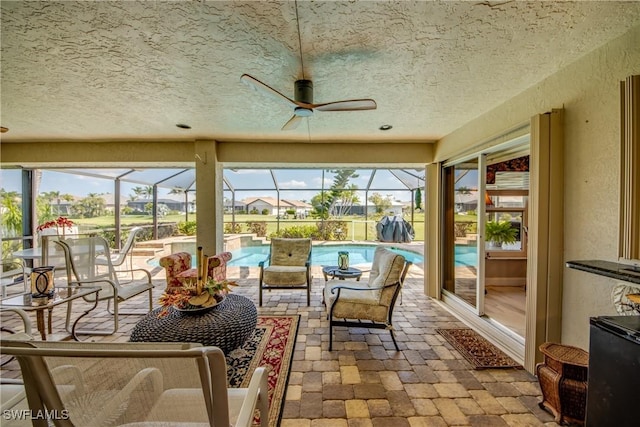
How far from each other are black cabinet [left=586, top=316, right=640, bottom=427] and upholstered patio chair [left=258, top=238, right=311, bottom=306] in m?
3.00

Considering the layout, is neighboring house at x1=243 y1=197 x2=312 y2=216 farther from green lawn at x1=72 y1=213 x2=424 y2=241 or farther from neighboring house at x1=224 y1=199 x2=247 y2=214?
green lawn at x1=72 y1=213 x2=424 y2=241

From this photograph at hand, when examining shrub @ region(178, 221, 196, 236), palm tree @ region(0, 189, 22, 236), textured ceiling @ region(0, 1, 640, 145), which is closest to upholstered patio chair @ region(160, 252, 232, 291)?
textured ceiling @ region(0, 1, 640, 145)

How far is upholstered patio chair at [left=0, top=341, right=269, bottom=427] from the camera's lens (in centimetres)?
83

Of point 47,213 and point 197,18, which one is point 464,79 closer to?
point 197,18

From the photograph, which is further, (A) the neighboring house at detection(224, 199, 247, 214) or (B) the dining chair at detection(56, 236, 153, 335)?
(A) the neighboring house at detection(224, 199, 247, 214)

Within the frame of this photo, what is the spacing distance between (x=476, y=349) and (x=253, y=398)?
8.05 feet

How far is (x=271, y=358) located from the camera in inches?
96.1

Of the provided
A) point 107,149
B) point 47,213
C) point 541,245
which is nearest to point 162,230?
point 47,213

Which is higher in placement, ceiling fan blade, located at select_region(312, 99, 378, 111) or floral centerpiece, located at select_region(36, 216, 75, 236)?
ceiling fan blade, located at select_region(312, 99, 378, 111)

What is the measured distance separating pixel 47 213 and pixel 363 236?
27.0ft

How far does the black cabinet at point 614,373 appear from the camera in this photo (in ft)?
3.76

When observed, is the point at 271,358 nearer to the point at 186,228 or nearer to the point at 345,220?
the point at 345,220

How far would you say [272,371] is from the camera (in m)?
2.24

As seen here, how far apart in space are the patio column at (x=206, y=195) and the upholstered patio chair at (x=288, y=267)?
953 millimetres
